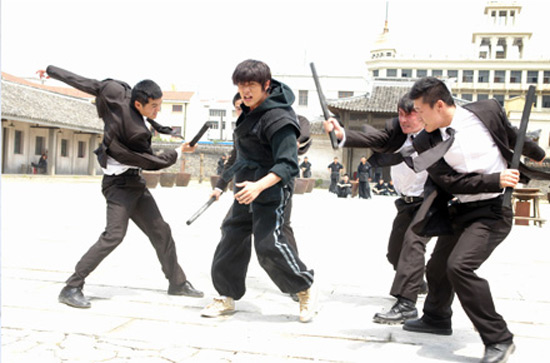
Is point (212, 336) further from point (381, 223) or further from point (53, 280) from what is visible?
point (381, 223)

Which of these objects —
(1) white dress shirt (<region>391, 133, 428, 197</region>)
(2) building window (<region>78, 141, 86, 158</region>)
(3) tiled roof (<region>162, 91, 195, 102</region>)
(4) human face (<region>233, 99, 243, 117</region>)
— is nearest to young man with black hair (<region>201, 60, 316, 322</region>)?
(4) human face (<region>233, 99, 243, 117</region>)

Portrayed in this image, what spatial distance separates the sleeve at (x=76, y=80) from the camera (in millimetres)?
4414

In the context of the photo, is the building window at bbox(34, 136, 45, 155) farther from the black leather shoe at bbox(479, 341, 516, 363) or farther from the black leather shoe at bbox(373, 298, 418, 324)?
the black leather shoe at bbox(479, 341, 516, 363)

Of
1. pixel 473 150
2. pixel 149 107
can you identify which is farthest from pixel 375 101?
pixel 473 150

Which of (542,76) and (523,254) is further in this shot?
(542,76)

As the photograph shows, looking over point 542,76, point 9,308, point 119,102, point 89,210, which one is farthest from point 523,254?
point 542,76

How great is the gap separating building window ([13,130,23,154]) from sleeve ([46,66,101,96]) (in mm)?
32903

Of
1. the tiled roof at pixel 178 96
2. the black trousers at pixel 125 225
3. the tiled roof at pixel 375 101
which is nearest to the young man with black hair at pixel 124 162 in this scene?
the black trousers at pixel 125 225

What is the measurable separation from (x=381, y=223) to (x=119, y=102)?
8.90 meters

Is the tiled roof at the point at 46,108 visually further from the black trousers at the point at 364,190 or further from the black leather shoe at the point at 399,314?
the black leather shoe at the point at 399,314

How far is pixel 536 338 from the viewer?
144 inches

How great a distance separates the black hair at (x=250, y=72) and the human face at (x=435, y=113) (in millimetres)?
1037

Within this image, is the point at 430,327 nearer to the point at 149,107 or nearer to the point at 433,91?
the point at 433,91

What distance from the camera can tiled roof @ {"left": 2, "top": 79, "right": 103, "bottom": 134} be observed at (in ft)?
104
